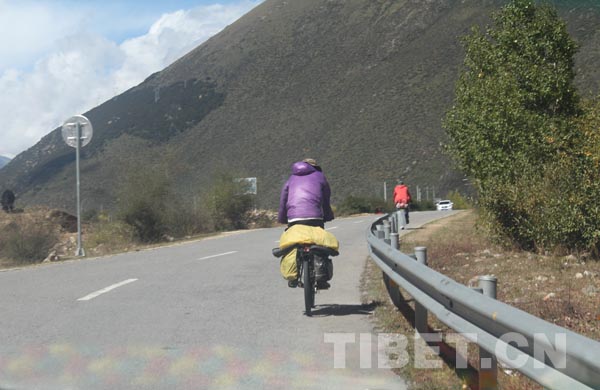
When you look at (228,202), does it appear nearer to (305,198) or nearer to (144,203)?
(144,203)

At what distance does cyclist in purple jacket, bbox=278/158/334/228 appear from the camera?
827 centimetres

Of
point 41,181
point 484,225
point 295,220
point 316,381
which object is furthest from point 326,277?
point 41,181

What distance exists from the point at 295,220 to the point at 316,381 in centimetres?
337

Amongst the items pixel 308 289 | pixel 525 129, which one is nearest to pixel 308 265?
pixel 308 289

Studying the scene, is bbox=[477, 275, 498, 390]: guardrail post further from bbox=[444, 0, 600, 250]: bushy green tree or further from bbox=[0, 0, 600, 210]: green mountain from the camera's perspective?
bbox=[0, 0, 600, 210]: green mountain

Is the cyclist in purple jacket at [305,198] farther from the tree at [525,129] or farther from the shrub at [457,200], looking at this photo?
the shrub at [457,200]

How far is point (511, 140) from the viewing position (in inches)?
603

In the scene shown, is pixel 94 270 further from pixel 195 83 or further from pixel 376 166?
pixel 195 83

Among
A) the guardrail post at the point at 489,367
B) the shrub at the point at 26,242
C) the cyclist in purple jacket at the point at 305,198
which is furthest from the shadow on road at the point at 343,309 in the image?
the shrub at the point at 26,242

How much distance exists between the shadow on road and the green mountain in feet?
138

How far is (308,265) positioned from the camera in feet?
25.8

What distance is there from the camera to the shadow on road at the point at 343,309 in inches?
316

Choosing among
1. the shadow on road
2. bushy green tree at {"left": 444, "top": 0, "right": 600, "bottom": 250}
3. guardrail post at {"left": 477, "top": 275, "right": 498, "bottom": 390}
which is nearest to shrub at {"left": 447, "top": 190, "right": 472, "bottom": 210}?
bushy green tree at {"left": 444, "top": 0, "right": 600, "bottom": 250}

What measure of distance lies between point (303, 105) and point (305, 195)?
66.0 metres
